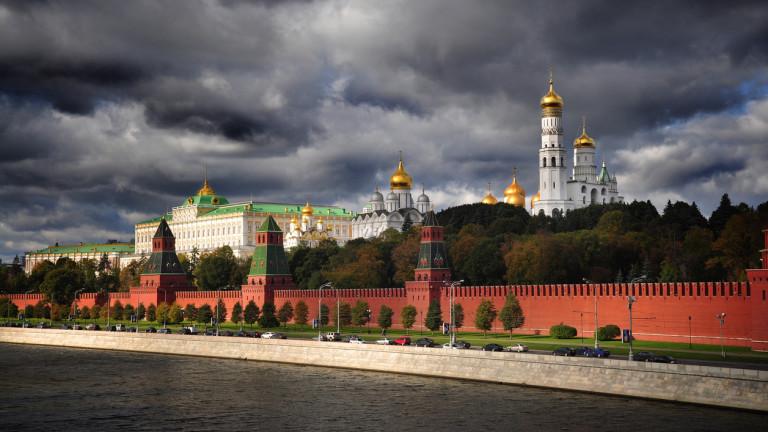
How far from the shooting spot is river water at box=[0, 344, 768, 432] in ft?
114

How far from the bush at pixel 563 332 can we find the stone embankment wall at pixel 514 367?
13240 millimetres

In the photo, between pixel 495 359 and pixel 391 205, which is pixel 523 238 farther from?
pixel 391 205

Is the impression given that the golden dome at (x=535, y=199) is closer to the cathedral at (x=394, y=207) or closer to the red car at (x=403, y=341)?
the cathedral at (x=394, y=207)

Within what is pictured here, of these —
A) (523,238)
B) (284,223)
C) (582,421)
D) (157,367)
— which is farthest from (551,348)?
(284,223)

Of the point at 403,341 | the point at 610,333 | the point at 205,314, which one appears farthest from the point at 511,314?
the point at 205,314

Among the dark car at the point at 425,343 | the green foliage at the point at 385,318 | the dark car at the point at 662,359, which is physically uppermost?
the green foliage at the point at 385,318

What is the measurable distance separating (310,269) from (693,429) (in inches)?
2574

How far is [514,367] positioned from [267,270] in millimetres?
42923

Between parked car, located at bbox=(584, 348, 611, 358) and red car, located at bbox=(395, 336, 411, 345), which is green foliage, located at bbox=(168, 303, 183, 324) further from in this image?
parked car, located at bbox=(584, 348, 611, 358)

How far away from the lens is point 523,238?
85562mm

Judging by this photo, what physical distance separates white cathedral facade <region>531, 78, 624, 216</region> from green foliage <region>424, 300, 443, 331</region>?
167 feet

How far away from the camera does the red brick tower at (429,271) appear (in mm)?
70000

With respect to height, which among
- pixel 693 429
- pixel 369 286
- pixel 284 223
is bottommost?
pixel 693 429

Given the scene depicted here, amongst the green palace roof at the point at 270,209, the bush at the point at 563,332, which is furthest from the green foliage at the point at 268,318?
the green palace roof at the point at 270,209
